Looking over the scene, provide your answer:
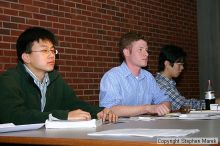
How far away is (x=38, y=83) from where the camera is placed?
269cm

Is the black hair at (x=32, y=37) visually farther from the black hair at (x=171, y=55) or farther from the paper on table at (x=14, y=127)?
the black hair at (x=171, y=55)

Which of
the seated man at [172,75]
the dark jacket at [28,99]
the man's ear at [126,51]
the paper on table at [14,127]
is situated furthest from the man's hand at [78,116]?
the seated man at [172,75]

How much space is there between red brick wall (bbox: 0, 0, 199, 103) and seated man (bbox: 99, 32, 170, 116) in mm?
616

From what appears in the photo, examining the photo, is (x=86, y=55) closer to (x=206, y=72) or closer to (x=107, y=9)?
A: (x=107, y=9)

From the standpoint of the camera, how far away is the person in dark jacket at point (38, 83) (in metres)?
2.35

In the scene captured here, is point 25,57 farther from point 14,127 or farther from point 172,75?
point 172,75

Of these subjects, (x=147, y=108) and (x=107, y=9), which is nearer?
(x=147, y=108)

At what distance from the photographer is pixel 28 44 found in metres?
2.77

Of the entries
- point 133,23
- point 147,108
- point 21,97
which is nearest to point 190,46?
point 133,23

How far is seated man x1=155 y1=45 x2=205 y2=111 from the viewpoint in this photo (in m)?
3.87

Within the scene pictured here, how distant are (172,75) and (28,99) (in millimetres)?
2066

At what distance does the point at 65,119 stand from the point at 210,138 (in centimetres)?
102

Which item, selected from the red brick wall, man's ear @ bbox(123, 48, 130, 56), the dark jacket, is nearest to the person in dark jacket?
the dark jacket

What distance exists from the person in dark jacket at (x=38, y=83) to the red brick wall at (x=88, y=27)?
0.51 meters
